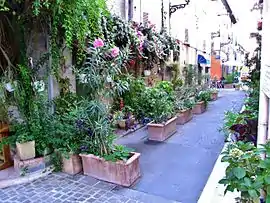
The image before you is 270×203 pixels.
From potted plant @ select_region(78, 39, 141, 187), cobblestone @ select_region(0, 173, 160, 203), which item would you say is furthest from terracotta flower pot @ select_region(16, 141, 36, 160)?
potted plant @ select_region(78, 39, 141, 187)

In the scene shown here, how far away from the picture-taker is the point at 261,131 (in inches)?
112

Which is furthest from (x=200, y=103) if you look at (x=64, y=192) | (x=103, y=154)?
(x=64, y=192)

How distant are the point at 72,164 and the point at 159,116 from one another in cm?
295

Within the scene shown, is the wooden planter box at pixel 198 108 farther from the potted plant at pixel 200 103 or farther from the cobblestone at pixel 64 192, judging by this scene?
the cobblestone at pixel 64 192

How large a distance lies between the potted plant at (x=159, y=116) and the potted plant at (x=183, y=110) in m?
0.97

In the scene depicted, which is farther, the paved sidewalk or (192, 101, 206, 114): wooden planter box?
(192, 101, 206, 114): wooden planter box

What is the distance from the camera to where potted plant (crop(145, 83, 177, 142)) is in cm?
652

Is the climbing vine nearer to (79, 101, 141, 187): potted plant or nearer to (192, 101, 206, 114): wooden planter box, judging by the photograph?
(79, 101, 141, 187): potted plant

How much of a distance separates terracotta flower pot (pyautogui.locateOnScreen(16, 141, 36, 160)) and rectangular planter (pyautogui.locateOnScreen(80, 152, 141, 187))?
827mm

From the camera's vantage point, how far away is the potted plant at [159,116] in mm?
6523

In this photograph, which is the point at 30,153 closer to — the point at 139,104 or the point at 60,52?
the point at 60,52

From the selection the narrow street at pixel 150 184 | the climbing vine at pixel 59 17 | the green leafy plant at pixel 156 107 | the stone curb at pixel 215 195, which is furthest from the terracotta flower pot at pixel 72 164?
the green leafy plant at pixel 156 107

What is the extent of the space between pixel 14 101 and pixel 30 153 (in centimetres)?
92

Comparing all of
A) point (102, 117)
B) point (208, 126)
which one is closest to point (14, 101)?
point (102, 117)
